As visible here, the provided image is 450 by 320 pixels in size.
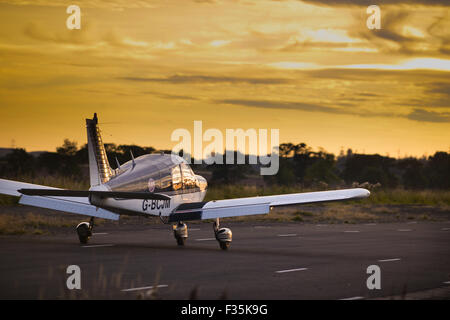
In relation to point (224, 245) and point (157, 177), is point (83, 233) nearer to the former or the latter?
point (157, 177)

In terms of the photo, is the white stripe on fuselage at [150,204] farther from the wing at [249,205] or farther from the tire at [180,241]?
the tire at [180,241]

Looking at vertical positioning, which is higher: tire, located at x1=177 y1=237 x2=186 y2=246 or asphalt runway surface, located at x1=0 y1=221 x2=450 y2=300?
tire, located at x1=177 y1=237 x2=186 y2=246

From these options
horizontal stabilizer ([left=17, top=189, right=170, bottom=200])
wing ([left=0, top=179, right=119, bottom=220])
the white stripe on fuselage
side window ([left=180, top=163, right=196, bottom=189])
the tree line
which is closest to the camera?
horizontal stabilizer ([left=17, top=189, right=170, bottom=200])

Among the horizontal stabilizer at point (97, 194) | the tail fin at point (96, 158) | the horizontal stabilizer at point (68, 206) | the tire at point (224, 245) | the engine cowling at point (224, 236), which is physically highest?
the tail fin at point (96, 158)

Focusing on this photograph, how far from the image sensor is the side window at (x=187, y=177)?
75.7 feet

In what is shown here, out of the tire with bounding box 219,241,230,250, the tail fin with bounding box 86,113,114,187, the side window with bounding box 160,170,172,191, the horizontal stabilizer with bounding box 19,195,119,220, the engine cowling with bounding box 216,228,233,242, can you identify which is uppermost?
the tail fin with bounding box 86,113,114,187

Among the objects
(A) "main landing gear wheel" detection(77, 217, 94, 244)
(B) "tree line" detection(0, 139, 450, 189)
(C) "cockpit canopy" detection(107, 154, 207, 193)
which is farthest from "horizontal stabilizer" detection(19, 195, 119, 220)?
(B) "tree line" detection(0, 139, 450, 189)

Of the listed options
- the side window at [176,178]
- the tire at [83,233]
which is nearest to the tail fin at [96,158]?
the tire at [83,233]

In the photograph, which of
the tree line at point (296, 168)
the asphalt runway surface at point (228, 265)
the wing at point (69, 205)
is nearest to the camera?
the asphalt runway surface at point (228, 265)

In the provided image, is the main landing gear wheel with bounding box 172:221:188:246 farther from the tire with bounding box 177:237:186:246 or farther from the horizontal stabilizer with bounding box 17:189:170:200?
the horizontal stabilizer with bounding box 17:189:170:200

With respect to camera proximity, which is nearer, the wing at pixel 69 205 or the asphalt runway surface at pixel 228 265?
the asphalt runway surface at pixel 228 265

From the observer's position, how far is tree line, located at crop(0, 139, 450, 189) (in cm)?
8725

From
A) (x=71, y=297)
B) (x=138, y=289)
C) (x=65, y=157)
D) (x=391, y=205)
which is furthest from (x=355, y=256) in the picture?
(x=65, y=157)
